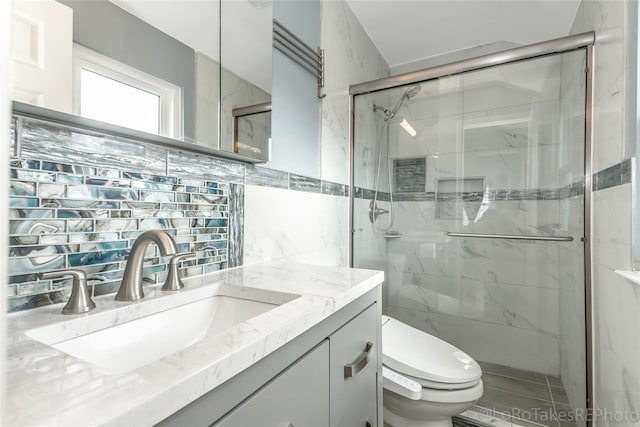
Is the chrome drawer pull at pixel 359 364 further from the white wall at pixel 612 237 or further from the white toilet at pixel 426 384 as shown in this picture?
the white wall at pixel 612 237

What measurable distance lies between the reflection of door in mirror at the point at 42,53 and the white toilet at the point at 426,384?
Answer: 140cm

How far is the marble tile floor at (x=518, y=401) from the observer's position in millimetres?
1667

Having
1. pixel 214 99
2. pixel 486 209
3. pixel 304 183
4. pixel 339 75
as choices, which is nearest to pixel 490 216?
pixel 486 209

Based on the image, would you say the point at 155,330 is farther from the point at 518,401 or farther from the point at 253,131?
the point at 518,401

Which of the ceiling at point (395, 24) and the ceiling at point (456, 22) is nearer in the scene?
the ceiling at point (395, 24)

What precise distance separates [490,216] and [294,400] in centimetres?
170

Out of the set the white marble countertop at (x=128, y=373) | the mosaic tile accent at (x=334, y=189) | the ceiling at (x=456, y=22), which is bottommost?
the white marble countertop at (x=128, y=373)

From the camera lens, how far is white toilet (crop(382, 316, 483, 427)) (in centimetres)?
129

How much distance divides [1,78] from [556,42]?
2.12 meters

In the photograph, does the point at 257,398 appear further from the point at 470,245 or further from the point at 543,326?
the point at 543,326

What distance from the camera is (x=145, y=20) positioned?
0.82 meters

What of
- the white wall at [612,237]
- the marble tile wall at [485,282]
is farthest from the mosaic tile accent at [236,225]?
the white wall at [612,237]

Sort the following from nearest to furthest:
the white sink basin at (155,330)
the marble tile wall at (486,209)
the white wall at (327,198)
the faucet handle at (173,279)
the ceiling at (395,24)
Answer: the white sink basin at (155,330)
the faucet handle at (173,279)
the ceiling at (395,24)
the white wall at (327,198)
the marble tile wall at (486,209)

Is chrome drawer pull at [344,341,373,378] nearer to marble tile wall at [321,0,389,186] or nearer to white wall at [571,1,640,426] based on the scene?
white wall at [571,1,640,426]
